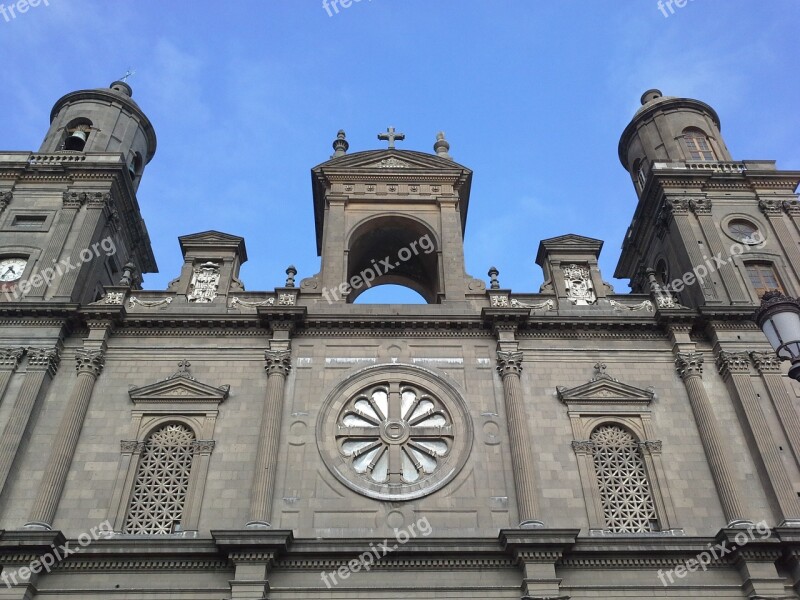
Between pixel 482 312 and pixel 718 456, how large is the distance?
7.35 metres

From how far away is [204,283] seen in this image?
77.4ft

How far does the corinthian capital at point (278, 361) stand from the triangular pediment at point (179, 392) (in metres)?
1.28

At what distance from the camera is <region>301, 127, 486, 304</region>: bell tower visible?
2427 centimetres

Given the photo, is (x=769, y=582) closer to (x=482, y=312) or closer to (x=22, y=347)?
(x=482, y=312)

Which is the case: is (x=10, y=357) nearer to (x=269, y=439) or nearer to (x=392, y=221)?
(x=269, y=439)

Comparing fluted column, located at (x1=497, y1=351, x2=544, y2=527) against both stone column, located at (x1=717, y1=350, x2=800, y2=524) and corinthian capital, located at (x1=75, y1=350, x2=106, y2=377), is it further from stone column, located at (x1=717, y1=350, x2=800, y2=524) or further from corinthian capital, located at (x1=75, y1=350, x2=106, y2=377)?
corinthian capital, located at (x1=75, y1=350, x2=106, y2=377)

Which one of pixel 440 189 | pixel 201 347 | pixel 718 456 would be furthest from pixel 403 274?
pixel 718 456

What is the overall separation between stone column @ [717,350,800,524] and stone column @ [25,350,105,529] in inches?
691

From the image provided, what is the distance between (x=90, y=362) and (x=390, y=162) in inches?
483

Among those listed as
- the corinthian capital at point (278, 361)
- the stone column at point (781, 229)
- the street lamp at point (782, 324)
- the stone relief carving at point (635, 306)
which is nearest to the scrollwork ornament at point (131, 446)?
the corinthian capital at point (278, 361)

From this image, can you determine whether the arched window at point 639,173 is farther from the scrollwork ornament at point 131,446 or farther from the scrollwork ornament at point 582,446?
the scrollwork ornament at point 131,446

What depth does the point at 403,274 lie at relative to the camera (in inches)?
1104

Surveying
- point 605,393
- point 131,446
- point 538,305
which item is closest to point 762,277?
point 538,305

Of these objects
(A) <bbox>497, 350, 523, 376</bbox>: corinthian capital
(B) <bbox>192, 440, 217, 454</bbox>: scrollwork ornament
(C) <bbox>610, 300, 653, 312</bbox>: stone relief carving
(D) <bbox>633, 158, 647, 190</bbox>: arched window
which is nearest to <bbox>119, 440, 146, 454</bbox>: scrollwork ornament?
(B) <bbox>192, 440, 217, 454</bbox>: scrollwork ornament
